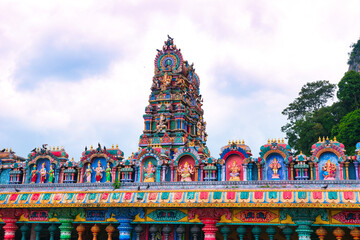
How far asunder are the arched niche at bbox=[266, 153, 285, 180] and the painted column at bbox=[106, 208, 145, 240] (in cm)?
629

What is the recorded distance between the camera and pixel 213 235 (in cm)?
1761

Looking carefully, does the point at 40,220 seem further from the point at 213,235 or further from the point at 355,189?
the point at 355,189

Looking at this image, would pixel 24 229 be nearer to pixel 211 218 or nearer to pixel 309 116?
pixel 211 218

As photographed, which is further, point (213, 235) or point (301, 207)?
point (213, 235)

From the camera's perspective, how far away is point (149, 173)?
2059 centimetres

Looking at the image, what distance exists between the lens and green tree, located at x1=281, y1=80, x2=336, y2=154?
37.8m

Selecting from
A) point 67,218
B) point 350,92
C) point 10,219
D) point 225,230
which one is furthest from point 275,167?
point 350,92

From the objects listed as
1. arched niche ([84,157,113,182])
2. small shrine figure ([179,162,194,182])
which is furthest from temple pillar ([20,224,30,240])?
small shrine figure ([179,162,194,182])

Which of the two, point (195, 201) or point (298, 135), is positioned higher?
point (298, 135)

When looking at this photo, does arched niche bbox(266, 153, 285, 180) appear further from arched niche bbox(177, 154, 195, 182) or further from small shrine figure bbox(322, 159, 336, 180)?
arched niche bbox(177, 154, 195, 182)

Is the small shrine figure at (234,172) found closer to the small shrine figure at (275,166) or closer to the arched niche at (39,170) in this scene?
the small shrine figure at (275,166)

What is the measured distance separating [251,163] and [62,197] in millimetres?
9344

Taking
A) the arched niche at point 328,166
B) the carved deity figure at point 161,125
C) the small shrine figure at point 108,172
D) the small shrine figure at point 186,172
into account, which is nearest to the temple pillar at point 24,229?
the small shrine figure at point 108,172

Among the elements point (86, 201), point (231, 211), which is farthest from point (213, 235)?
point (86, 201)
